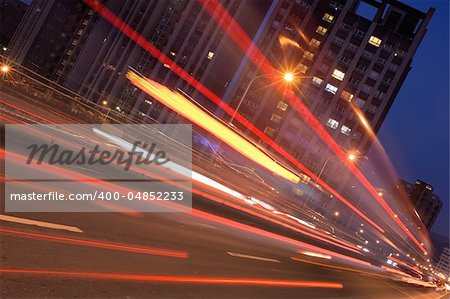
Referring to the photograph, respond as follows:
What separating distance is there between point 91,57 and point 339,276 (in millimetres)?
90519

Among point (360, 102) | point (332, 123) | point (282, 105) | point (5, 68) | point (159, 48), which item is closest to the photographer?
point (5, 68)

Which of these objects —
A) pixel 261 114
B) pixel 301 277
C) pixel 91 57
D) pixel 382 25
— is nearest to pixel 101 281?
pixel 301 277

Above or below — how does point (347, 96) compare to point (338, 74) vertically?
below

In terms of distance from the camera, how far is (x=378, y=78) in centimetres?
8300

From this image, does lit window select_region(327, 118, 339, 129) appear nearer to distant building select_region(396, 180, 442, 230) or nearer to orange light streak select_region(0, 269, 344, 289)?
orange light streak select_region(0, 269, 344, 289)

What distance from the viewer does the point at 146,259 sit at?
8805mm

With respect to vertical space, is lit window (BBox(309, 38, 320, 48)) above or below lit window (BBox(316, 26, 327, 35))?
below

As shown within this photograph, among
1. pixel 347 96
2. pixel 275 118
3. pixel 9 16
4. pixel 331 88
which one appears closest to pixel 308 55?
pixel 331 88

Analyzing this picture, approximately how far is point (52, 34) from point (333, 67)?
247ft

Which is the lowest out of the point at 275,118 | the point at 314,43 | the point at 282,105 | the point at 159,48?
the point at 275,118

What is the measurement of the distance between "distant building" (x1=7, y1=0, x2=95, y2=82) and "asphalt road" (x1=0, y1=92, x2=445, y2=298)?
101m

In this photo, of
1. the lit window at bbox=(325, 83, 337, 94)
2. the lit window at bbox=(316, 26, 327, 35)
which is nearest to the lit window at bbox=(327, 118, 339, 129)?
the lit window at bbox=(325, 83, 337, 94)

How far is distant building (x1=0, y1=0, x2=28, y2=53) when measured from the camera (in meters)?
115

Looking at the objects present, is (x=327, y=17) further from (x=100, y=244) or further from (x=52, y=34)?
(x=100, y=244)
